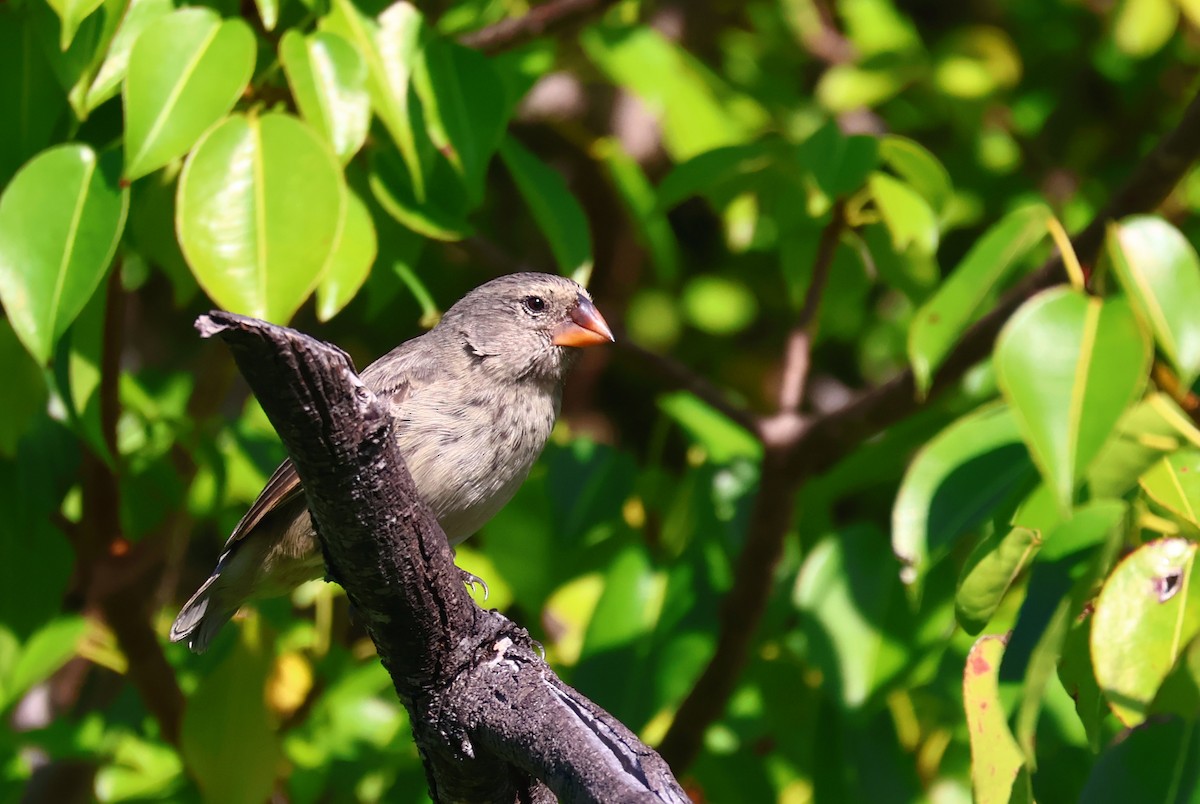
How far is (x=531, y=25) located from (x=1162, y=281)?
1.84m

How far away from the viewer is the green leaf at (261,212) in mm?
2307

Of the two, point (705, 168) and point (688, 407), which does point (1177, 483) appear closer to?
point (705, 168)

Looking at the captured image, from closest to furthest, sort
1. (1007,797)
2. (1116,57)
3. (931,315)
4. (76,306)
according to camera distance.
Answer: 1. (1007,797)
2. (76,306)
3. (931,315)
4. (1116,57)

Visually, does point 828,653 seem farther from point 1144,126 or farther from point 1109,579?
point 1144,126

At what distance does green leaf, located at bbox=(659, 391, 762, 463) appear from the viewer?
12.2 ft

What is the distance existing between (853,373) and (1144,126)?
1.51 meters

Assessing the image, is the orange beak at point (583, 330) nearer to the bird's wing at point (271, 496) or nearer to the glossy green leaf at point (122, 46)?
the bird's wing at point (271, 496)

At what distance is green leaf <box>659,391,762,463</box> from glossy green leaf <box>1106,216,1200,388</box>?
4.90 feet

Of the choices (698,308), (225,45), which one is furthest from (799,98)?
(225,45)

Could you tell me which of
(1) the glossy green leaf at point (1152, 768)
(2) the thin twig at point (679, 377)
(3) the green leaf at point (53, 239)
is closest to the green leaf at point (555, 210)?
(2) the thin twig at point (679, 377)

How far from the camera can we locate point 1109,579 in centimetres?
219

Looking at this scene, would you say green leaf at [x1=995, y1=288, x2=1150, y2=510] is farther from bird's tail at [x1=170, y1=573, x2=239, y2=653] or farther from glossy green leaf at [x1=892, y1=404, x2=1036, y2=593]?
bird's tail at [x1=170, y1=573, x2=239, y2=653]

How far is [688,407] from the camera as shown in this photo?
149 inches

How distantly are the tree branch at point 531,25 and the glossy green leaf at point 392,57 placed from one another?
2.02 feet
